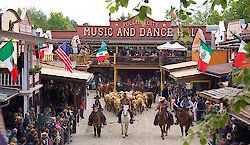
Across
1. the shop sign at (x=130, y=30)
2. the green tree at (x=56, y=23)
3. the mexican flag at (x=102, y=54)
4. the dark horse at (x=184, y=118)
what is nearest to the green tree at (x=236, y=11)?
the shop sign at (x=130, y=30)

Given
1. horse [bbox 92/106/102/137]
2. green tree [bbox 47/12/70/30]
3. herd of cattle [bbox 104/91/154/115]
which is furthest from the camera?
green tree [bbox 47/12/70/30]

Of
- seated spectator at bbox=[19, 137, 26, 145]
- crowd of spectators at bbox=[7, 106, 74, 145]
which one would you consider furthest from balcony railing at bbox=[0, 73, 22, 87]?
seated spectator at bbox=[19, 137, 26, 145]

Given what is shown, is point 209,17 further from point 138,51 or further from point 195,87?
point 195,87

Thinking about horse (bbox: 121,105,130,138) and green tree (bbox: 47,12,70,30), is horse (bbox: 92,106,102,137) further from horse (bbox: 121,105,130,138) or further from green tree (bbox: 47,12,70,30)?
green tree (bbox: 47,12,70,30)

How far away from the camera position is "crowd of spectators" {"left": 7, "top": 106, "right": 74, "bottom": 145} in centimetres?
1029

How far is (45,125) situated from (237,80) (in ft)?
34.0

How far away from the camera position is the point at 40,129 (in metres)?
11.1

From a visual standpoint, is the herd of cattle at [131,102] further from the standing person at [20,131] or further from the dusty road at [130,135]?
the standing person at [20,131]

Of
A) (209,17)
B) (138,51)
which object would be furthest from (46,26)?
(138,51)

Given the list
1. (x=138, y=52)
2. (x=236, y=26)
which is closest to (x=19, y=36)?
(x=236, y=26)

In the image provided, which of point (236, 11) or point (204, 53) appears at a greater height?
point (236, 11)

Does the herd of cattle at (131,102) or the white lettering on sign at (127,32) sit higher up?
the white lettering on sign at (127,32)

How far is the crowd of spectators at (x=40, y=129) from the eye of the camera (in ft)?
33.8

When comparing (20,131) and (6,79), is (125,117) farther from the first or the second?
(20,131)
